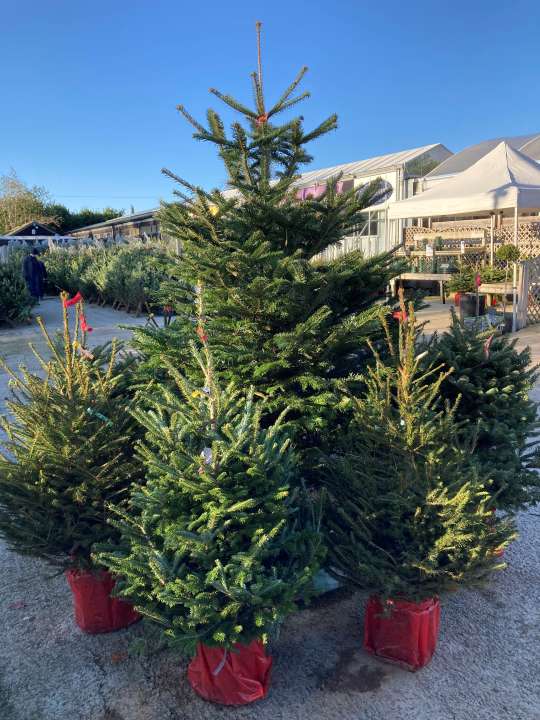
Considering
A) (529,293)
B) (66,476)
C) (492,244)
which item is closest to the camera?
(66,476)

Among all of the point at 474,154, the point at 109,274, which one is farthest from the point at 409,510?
the point at 474,154

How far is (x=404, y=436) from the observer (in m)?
2.47

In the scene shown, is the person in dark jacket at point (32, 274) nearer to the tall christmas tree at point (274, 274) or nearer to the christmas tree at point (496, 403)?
the tall christmas tree at point (274, 274)

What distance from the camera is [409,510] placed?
2377mm

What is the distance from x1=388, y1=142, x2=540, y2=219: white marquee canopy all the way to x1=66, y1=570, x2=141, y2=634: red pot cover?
10.7 meters

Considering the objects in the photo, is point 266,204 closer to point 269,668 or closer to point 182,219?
point 182,219

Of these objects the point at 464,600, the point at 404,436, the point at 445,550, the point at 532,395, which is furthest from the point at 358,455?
the point at 532,395

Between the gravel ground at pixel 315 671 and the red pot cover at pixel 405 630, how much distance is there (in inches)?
2.3

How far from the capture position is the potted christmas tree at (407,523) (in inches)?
92.0

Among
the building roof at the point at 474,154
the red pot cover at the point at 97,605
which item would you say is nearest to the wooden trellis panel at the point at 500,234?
the building roof at the point at 474,154

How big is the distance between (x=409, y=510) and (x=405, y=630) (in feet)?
1.87

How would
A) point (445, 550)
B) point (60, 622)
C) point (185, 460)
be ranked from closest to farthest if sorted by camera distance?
1. point (185, 460)
2. point (445, 550)
3. point (60, 622)

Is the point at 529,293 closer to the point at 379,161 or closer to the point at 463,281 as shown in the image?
the point at 463,281

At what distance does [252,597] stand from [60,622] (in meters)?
1.53
